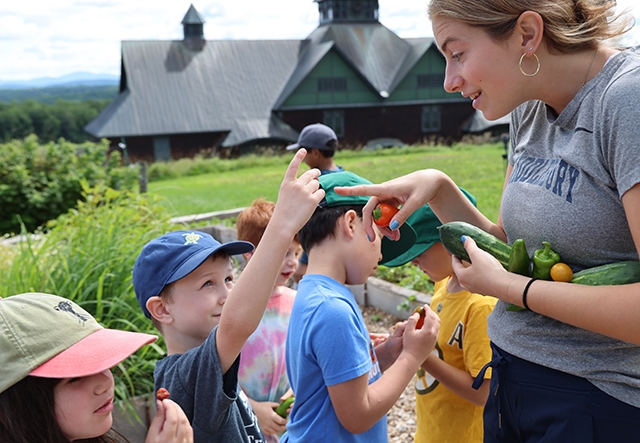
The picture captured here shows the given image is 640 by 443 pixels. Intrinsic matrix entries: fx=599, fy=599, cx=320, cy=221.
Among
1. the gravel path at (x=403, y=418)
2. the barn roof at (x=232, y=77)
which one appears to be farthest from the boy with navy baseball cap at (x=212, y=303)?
the barn roof at (x=232, y=77)

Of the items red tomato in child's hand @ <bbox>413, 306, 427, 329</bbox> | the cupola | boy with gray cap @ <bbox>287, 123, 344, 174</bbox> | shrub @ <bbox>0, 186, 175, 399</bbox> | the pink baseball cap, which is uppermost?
the cupola

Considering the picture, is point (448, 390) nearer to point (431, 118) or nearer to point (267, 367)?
point (267, 367)

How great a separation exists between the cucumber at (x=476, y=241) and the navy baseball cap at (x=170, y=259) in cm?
91

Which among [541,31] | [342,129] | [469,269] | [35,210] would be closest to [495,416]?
[469,269]

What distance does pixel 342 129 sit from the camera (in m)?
39.2

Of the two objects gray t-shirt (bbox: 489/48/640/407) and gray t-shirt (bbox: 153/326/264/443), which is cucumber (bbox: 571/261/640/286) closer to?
gray t-shirt (bbox: 489/48/640/407)

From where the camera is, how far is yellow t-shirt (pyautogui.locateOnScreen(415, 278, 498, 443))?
2.72m

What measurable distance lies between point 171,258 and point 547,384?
60.7 inches

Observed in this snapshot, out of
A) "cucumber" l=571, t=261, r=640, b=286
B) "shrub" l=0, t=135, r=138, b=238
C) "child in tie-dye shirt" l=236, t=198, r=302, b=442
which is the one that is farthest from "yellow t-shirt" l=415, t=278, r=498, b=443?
"shrub" l=0, t=135, r=138, b=238

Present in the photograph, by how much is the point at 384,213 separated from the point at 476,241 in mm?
378

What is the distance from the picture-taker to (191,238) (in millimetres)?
2652

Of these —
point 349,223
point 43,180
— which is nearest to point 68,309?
point 349,223

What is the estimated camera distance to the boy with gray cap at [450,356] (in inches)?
105

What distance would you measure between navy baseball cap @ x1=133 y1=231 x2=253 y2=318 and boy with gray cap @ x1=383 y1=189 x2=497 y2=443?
93 cm
